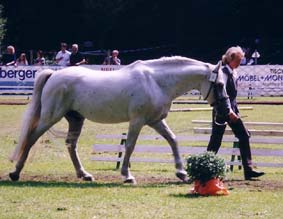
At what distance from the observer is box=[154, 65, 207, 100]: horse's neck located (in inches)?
482

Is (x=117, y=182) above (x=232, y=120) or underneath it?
underneath

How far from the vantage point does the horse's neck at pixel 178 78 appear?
40.1 feet

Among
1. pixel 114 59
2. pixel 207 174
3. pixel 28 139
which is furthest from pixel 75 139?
pixel 114 59

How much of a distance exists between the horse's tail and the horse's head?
2.49 metres

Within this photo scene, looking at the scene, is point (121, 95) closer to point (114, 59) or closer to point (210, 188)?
point (210, 188)

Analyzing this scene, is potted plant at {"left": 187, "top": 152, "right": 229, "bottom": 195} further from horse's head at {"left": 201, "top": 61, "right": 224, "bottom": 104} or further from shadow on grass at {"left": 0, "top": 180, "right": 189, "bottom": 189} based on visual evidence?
horse's head at {"left": 201, "top": 61, "right": 224, "bottom": 104}

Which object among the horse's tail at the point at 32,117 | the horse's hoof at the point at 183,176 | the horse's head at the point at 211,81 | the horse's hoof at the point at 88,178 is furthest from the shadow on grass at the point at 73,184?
the horse's head at the point at 211,81

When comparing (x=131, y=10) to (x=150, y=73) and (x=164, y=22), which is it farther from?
(x=150, y=73)

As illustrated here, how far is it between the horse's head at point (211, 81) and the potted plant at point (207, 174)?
140 centimetres

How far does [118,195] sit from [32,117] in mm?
2799

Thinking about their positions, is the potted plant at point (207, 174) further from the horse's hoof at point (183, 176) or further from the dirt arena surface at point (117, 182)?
the horse's hoof at point (183, 176)

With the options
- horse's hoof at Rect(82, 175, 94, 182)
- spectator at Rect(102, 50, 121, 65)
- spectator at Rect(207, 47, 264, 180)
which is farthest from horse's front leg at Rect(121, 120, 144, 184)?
spectator at Rect(102, 50, 121, 65)

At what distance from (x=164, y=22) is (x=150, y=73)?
119 ft

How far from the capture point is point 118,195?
1077 cm
